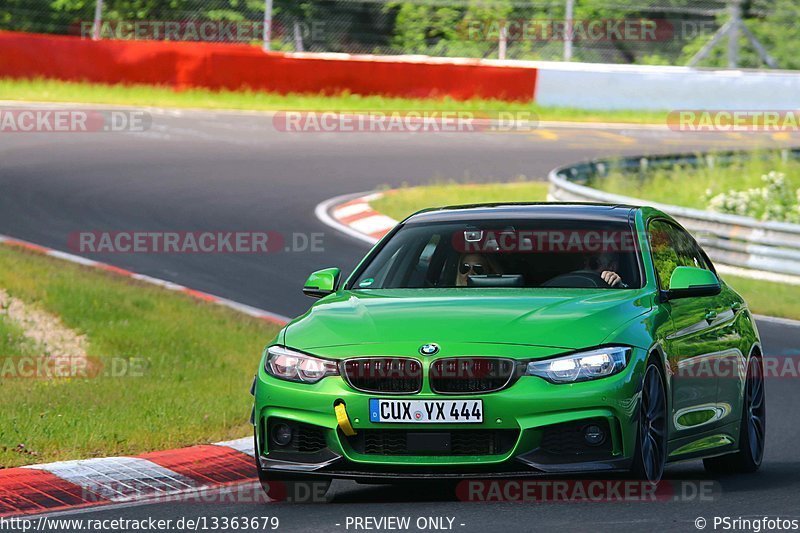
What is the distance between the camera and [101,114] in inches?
1096

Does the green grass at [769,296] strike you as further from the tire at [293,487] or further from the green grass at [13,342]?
the tire at [293,487]

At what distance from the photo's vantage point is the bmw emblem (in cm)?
682

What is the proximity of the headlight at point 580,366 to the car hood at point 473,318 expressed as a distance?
0.05m

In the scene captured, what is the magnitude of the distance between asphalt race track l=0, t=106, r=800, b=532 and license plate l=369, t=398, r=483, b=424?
38cm

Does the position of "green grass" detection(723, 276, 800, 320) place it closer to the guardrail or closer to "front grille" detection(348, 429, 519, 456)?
the guardrail

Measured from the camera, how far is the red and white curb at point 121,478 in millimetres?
7402

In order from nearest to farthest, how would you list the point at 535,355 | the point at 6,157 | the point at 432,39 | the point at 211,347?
the point at 535,355 → the point at 211,347 → the point at 6,157 → the point at 432,39

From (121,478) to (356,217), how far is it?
A: 491 inches

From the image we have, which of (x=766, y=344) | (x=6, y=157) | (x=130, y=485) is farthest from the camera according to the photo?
(x=6, y=157)

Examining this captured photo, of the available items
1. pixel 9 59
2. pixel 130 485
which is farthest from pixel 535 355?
pixel 9 59

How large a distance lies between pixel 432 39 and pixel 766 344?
21582 mm

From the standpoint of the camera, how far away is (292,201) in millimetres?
21141

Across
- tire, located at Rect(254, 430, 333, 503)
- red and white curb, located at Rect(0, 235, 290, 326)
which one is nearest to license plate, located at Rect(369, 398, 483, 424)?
tire, located at Rect(254, 430, 333, 503)

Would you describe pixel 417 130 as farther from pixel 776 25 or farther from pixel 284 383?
pixel 284 383
